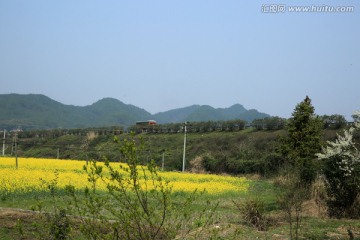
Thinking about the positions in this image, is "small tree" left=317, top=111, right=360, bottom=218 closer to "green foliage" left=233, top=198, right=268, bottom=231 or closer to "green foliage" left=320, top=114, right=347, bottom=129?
A: "green foliage" left=233, top=198, right=268, bottom=231

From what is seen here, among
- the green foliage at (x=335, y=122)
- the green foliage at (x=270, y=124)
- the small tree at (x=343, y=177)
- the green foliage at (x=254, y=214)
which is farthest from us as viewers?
the green foliage at (x=270, y=124)

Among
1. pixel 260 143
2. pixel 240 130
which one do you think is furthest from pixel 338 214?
pixel 240 130

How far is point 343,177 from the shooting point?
553 inches

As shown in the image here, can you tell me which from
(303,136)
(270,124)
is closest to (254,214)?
(303,136)

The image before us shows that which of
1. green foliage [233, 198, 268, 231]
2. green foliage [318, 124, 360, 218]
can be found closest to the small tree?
green foliage [318, 124, 360, 218]

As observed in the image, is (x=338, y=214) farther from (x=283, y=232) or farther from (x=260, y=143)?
(x=260, y=143)

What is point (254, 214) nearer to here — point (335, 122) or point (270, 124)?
point (335, 122)

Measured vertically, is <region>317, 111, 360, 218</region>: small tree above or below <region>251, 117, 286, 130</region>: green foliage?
below

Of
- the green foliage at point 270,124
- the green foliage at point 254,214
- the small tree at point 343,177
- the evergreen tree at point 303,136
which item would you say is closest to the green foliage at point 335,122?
the green foliage at point 270,124

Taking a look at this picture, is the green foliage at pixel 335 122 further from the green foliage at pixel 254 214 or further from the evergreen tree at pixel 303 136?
the green foliage at pixel 254 214

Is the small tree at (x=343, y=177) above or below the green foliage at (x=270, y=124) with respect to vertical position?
below

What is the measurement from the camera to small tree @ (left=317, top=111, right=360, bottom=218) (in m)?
13.6

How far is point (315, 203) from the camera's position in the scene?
50.3 ft

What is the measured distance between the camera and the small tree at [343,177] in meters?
Answer: 13.6
